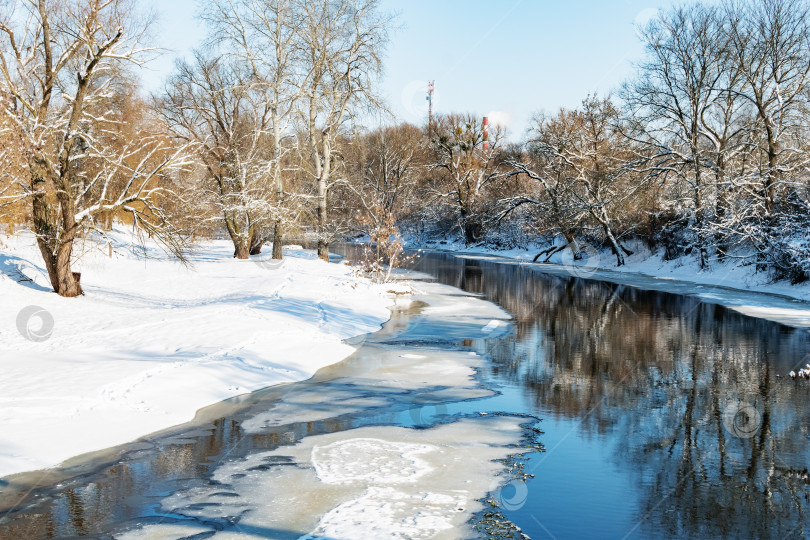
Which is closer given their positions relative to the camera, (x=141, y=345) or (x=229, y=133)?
(x=141, y=345)

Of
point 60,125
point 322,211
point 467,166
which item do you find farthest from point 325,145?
point 467,166

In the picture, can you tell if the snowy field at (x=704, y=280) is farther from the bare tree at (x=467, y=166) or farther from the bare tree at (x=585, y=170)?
the bare tree at (x=467, y=166)

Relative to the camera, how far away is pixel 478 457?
7.34m

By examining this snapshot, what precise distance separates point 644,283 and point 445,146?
35129 millimetres

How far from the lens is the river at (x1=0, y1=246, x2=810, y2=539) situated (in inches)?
224

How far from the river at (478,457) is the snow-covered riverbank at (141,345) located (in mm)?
642

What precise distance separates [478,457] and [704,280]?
82.4 feet

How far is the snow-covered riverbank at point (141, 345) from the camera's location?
805 centimetres

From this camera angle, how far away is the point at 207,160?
104 ft

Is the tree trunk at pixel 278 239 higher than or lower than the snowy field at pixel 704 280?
higher

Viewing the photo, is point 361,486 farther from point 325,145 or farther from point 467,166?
point 467,166

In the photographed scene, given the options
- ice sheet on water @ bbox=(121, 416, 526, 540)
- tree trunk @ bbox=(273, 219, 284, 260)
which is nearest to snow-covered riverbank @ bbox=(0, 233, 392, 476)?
ice sheet on water @ bbox=(121, 416, 526, 540)

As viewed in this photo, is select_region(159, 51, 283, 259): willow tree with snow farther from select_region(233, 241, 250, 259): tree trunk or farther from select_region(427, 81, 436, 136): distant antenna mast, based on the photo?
select_region(427, 81, 436, 136): distant antenna mast

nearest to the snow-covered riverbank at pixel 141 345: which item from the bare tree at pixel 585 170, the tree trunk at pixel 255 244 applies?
the tree trunk at pixel 255 244
